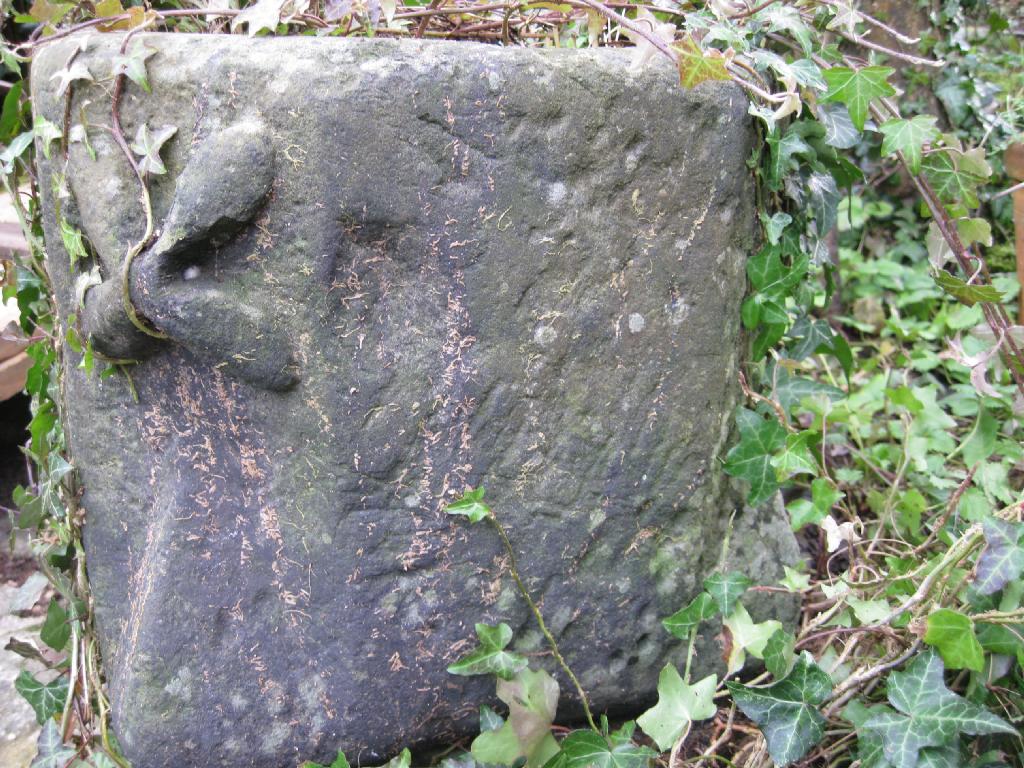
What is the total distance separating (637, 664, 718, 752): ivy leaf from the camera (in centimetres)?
143

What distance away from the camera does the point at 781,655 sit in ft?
4.82

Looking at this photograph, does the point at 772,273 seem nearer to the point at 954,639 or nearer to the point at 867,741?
the point at 954,639

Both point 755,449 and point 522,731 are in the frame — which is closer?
point 522,731

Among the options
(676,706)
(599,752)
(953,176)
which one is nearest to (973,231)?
(953,176)

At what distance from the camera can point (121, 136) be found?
139 cm

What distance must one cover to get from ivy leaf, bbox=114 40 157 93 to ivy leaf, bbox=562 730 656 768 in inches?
47.0

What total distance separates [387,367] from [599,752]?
68cm

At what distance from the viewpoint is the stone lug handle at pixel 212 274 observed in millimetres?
1301

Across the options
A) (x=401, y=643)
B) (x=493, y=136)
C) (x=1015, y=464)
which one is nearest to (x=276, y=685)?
(x=401, y=643)

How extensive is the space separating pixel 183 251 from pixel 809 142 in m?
1.11

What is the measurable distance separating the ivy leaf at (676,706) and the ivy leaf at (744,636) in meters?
0.08

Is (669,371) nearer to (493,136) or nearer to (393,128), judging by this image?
(493,136)

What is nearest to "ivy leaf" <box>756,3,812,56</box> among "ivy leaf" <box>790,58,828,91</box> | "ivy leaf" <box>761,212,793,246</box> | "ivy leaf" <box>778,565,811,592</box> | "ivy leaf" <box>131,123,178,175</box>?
"ivy leaf" <box>790,58,828,91</box>

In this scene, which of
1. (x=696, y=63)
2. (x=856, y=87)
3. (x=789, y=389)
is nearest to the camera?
(x=696, y=63)
